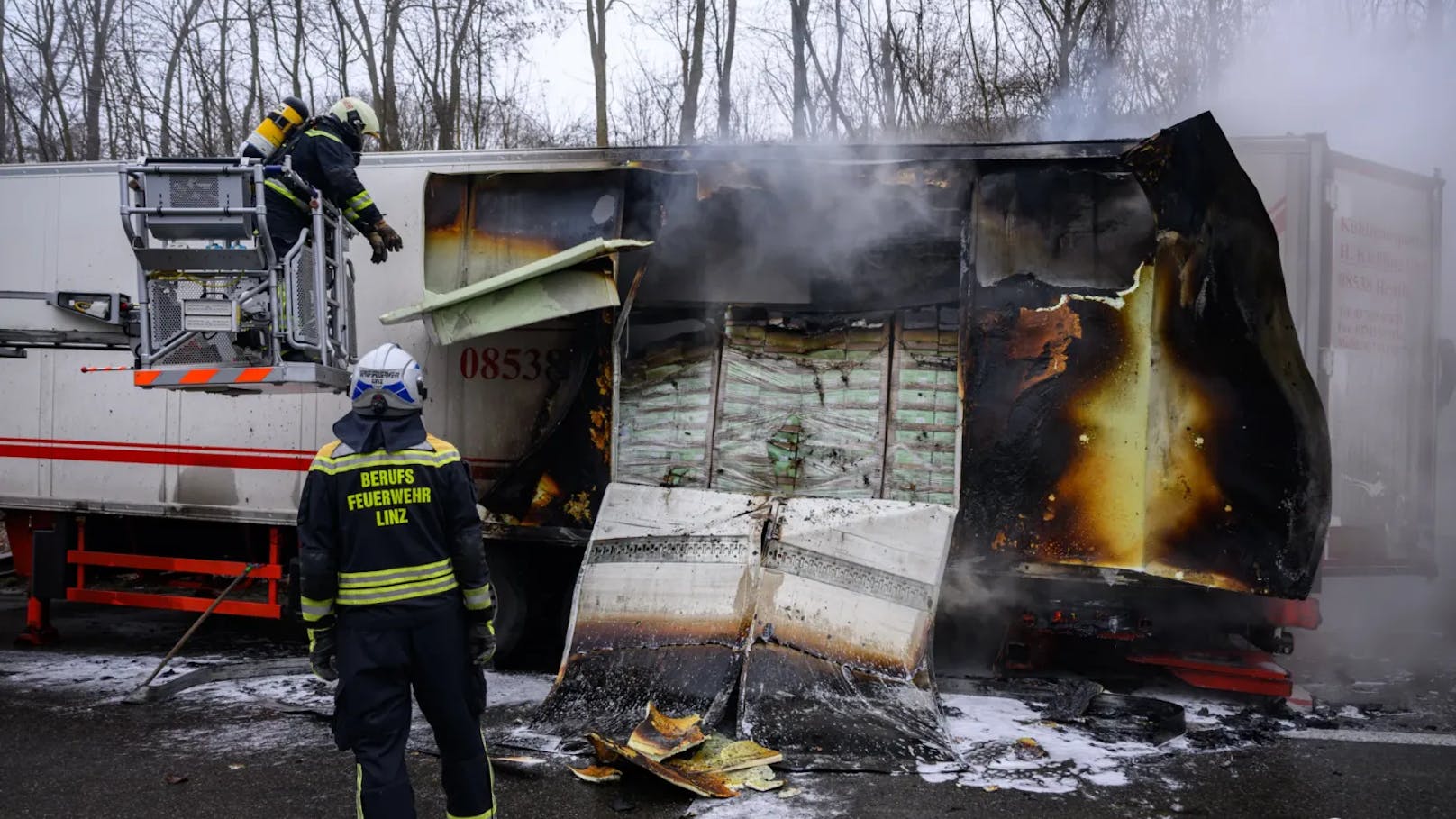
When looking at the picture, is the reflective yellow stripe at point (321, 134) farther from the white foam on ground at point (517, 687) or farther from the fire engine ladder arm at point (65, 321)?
the white foam on ground at point (517, 687)

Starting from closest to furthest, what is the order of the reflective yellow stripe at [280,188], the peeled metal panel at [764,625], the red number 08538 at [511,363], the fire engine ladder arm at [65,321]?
the peeled metal panel at [764,625], the reflective yellow stripe at [280,188], the fire engine ladder arm at [65,321], the red number 08538 at [511,363]

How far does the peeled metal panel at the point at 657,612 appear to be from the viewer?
4945mm

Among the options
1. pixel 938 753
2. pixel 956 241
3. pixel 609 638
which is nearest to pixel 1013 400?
pixel 956 241

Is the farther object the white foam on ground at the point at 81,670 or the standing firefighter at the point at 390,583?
the white foam on ground at the point at 81,670

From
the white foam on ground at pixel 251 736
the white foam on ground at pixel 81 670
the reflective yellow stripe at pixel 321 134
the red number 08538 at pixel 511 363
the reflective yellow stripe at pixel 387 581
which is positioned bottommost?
the white foam on ground at pixel 81 670

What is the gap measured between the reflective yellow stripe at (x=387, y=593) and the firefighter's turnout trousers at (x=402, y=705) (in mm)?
43

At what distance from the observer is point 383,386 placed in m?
3.48

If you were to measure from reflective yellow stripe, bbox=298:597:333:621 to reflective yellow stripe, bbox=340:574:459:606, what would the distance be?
49 millimetres

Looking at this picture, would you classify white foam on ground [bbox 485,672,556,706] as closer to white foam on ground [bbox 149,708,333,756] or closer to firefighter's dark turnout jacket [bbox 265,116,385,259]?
white foam on ground [bbox 149,708,333,756]

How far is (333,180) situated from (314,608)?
2795 mm

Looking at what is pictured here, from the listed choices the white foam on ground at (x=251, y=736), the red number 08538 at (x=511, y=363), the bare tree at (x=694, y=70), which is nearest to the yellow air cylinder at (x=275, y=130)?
the red number 08538 at (x=511, y=363)

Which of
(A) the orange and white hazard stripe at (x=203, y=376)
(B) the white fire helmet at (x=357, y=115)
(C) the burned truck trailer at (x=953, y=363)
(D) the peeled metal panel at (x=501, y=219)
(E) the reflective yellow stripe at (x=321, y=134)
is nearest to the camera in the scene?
(A) the orange and white hazard stripe at (x=203, y=376)

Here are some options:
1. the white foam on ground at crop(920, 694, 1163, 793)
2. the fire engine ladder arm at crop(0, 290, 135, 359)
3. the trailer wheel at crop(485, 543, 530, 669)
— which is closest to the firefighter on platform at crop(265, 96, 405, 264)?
the fire engine ladder arm at crop(0, 290, 135, 359)

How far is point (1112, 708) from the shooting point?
5285 millimetres
